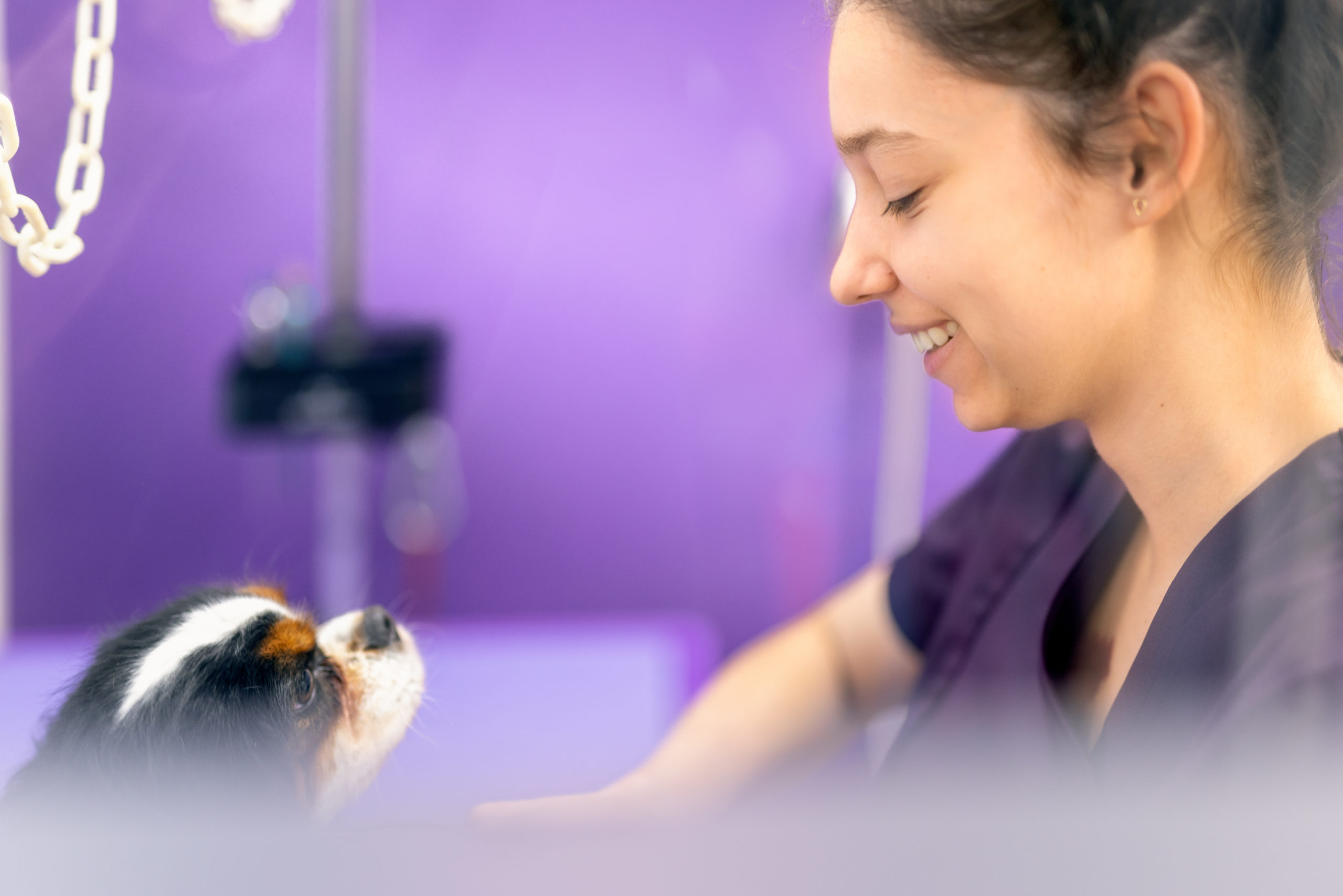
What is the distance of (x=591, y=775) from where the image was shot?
953 millimetres

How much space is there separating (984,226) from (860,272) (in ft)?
0.27

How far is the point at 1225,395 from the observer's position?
56 centimetres

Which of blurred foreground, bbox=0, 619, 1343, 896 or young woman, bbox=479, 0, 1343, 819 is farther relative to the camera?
young woman, bbox=479, 0, 1343, 819

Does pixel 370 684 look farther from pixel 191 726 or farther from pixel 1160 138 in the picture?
pixel 1160 138

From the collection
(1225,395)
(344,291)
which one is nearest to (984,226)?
(1225,395)

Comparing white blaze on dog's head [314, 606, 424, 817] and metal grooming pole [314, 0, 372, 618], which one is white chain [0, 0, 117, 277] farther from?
metal grooming pole [314, 0, 372, 618]

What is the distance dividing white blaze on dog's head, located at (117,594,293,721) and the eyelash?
47 centimetres

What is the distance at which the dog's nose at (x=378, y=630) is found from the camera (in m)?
0.71

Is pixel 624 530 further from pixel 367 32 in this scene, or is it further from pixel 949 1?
pixel 949 1

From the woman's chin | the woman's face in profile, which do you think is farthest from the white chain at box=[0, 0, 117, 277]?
the woman's chin

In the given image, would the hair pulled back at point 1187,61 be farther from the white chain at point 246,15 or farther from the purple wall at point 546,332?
the purple wall at point 546,332

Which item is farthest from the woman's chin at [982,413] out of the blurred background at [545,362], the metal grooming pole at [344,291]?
the metal grooming pole at [344,291]

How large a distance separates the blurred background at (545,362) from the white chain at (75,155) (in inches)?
16.6

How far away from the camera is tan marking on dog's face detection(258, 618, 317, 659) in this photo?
0.64 metres
